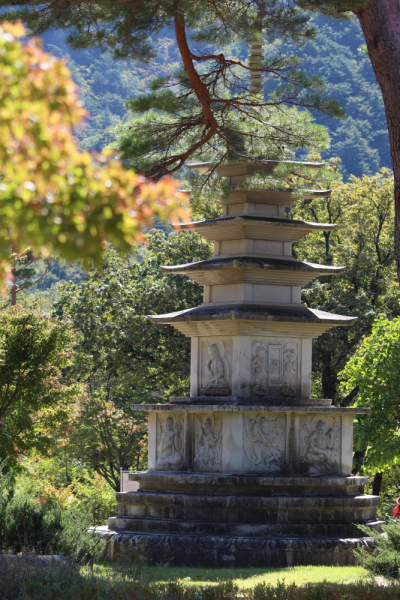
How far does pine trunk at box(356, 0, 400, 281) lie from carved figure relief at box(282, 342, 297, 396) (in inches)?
205

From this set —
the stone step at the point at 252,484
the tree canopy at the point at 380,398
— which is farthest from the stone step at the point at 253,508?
the tree canopy at the point at 380,398

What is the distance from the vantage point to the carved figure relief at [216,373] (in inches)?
574

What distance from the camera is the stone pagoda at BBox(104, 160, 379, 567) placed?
12844mm

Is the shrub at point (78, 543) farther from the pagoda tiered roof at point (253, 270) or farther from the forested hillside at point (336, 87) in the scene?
the forested hillside at point (336, 87)

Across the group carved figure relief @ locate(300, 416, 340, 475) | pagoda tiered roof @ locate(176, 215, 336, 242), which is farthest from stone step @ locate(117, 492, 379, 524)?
pagoda tiered roof @ locate(176, 215, 336, 242)

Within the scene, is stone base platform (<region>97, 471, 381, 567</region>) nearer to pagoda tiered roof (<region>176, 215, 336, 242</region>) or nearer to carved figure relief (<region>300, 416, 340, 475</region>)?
carved figure relief (<region>300, 416, 340, 475</region>)

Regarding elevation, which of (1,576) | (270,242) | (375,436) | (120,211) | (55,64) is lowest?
(1,576)

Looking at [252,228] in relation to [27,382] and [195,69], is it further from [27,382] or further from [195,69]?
[27,382]

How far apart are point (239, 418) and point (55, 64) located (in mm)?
10863

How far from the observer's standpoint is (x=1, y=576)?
8.61 metres

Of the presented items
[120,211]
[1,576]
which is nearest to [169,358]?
[1,576]

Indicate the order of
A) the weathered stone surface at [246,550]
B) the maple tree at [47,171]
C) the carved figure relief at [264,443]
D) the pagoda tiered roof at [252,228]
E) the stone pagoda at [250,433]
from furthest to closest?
the pagoda tiered roof at [252,228] → the carved figure relief at [264,443] → the stone pagoda at [250,433] → the weathered stone surface at [246,550] → the maple tree at [47,171]

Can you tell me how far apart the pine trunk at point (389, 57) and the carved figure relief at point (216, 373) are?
5.42 metres

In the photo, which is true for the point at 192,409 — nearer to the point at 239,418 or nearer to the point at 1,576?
the point at 239,418
